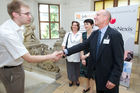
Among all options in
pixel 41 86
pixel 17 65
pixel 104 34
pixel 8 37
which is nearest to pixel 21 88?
pixel 17 65

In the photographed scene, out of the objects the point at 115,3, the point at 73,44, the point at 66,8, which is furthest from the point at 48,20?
the point at 73,44

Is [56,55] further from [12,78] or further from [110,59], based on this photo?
[110,59]

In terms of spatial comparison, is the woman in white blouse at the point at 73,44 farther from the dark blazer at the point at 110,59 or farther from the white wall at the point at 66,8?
the white wall at the point at 66,8

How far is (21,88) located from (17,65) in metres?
0.28

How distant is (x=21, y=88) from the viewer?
1.15 metres

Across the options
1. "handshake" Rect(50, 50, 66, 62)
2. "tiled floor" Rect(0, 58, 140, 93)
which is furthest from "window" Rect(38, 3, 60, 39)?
"handshake" Rect(50, 50, 66, 62)

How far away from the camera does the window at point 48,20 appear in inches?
237

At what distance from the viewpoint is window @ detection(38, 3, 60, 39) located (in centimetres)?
602

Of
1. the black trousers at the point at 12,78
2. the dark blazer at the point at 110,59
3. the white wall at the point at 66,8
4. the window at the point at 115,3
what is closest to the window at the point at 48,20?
the white wall at the point at 66,8

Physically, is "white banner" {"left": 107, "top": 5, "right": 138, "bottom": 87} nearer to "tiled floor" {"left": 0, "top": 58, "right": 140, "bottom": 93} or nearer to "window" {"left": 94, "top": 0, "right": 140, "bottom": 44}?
"tiled floor" {"left": 0, "top": 58, "right": 140, "bottom": 93}

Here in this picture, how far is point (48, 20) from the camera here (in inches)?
244

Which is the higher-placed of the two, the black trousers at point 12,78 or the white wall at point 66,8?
the white wall at point 66,8

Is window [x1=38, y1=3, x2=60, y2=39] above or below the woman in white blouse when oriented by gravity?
above

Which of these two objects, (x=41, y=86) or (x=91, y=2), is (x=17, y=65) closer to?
(x=41, y=86)
